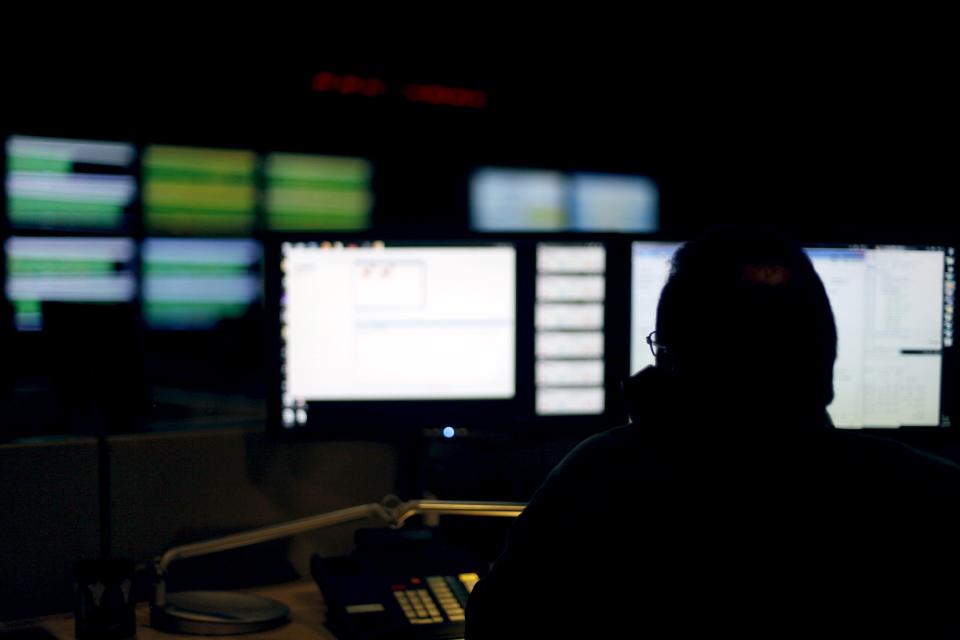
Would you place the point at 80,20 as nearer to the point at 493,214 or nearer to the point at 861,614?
the point at 493,214

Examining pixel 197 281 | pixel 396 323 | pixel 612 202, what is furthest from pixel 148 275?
pixel 396 323

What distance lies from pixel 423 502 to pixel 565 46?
3833 millimetres

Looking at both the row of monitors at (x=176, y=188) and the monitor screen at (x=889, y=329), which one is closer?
the monitor screen at (x=889, y=329)

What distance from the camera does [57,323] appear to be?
1.24 m

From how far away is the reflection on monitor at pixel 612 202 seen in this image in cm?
495

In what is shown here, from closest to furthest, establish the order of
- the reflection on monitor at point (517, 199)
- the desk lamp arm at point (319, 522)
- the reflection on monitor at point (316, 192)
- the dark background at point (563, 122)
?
1. the desk lamp arm at point (319, 522)
2. the dark background at point (563, 122)
3. the reflection on monitor at point (316, 192)
4. the reflection on monitor at point (517, 199)

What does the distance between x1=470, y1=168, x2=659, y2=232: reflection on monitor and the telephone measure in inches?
136

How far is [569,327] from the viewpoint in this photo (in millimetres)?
1450

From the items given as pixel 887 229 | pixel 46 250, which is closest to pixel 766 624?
pixel 887 229

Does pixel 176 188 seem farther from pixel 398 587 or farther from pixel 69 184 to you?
pixel 398 587

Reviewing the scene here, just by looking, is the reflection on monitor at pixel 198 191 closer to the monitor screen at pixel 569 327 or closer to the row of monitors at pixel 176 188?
the row of monitors at pixel 176 188

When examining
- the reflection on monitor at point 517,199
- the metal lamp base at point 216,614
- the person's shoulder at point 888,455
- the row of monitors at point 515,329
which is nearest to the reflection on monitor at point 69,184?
the reflection on monitor at point 517,199

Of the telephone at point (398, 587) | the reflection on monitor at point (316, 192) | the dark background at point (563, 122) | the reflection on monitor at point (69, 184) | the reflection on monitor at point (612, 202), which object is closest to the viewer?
the telephone at point (398, 587)

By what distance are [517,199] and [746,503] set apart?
4228 mm
